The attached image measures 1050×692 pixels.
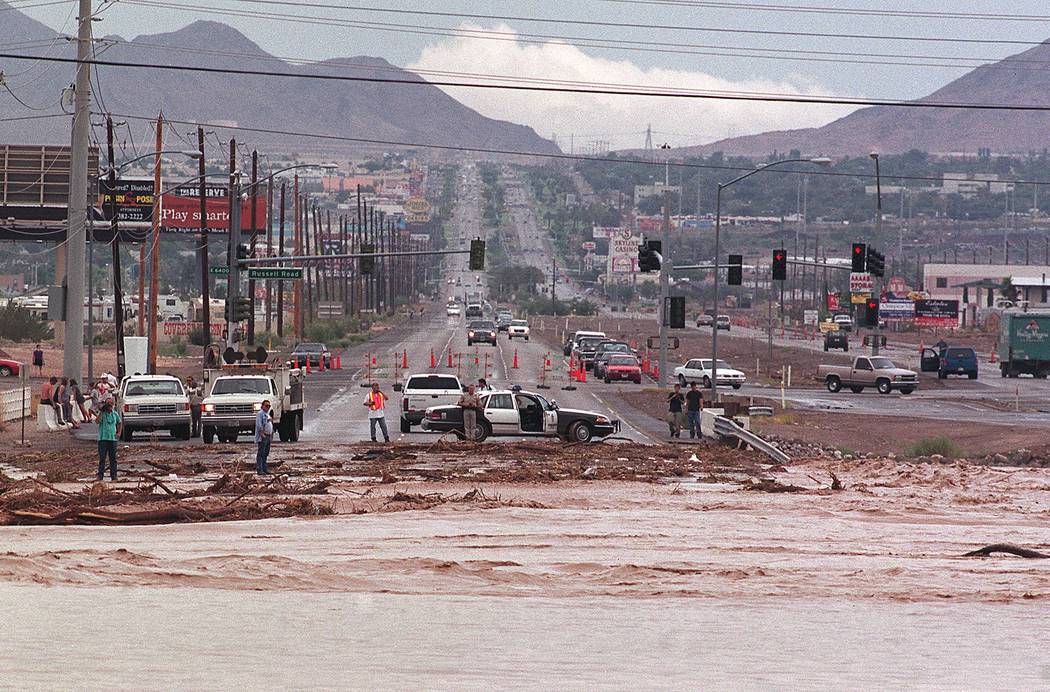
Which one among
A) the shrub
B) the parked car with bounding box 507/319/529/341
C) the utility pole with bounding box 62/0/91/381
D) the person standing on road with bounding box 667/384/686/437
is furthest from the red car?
the parked car with bounding box 507/319/529/341

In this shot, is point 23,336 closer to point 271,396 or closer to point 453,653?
point 271,396

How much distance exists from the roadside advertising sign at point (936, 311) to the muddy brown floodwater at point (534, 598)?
128 m

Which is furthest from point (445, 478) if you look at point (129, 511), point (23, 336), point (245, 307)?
point (23, 336)

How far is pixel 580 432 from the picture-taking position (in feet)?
135

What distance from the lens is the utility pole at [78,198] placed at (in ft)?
134

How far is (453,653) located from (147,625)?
3.15 m

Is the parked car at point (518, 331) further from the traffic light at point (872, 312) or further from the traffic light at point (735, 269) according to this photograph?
the traffic light at point (735, 269)

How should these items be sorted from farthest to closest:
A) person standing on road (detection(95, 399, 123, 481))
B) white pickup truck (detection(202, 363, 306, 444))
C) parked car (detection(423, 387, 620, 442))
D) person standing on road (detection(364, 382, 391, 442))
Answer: parked car (detection(423, 387, 620, 442)), white pickup truck (detection(202, 363, 306, 444)), person standing on road (detection(364, 382, 391, 442)), person standing on road (detection(95, 399, 123, 481))

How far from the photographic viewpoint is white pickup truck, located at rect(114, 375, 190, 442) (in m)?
41.5

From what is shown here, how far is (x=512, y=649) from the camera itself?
15148mm

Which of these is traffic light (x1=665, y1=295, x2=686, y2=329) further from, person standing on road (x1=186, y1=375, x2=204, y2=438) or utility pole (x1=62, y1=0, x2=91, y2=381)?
utility pole (x1=62, y1=0, x2=91, y2=381)

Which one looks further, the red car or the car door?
the red car

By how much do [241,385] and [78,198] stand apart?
253 inches

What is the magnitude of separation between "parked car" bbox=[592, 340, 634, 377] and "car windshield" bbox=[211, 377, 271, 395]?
39.0m
